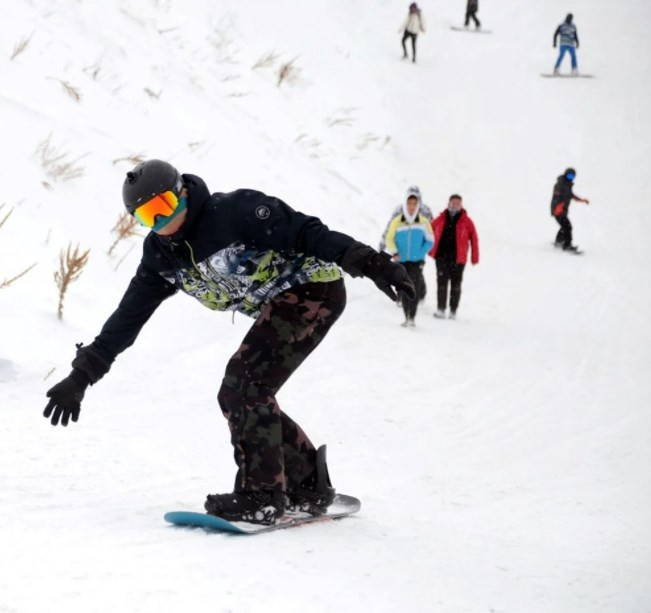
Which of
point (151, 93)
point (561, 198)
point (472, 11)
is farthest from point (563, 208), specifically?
point (472, 11)

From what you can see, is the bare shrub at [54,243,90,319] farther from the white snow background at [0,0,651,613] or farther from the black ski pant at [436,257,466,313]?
the black ski pant at [436,257,466,313]

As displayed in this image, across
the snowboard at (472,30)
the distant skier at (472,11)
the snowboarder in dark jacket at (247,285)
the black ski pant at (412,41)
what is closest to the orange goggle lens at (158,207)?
the snowboarder in dark jacket at (247,285)

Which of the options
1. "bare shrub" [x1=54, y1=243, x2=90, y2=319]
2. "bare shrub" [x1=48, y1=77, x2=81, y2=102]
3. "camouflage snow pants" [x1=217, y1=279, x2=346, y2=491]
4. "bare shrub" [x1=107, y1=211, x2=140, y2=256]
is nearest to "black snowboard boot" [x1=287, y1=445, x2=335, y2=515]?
"camouflage snow pants" [x1=217, y1=279, x2=346, y2=491]

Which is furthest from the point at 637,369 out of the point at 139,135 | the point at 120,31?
the point at 120,31

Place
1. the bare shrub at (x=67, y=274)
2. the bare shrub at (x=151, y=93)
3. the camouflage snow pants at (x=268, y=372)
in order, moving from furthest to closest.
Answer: the bare shrub at (x=151, y=93)
the bare shrub at (x=67, y=274)
the camouflage snow pants at (x=268, y=372)

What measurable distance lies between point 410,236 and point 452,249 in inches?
36.6

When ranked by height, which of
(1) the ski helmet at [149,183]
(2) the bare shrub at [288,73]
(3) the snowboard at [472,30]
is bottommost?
(1) the ski helmet at [149,183]

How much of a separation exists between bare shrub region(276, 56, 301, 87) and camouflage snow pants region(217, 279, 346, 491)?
13.3m

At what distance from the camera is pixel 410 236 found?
35.9 feet

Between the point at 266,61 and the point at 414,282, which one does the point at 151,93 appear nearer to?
the point at 414,282

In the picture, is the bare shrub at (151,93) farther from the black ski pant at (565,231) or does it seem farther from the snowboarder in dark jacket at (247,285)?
the snowboarder in dark jacket at (247,285)

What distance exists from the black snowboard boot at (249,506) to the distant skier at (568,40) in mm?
20722

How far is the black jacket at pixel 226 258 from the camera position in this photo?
3824mm

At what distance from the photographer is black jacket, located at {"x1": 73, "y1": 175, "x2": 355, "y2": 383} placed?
382cm
